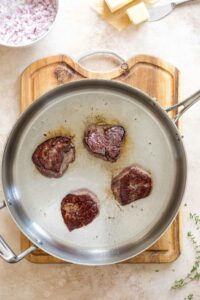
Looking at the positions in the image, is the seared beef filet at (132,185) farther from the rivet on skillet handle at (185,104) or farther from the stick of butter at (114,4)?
the stick of butter at (114,4)

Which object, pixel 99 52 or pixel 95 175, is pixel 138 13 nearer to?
pixel 99 52

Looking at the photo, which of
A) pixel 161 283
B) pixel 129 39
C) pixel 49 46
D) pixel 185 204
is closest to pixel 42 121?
Result: pixel 49 46

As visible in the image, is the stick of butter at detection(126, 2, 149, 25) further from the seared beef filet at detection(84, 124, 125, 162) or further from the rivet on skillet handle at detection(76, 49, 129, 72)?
the seared beef filet at detection(84, 124, 125, 162)

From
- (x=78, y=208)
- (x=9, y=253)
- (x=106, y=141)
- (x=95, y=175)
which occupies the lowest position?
(x=9, y=253)

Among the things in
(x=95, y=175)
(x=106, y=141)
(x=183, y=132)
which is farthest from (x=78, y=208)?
(x=183, y=132)

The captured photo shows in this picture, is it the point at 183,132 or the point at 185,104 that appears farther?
the point at 183,132

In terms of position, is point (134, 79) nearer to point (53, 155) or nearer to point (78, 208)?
point (53, 155)

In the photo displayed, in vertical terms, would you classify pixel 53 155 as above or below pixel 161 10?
below
